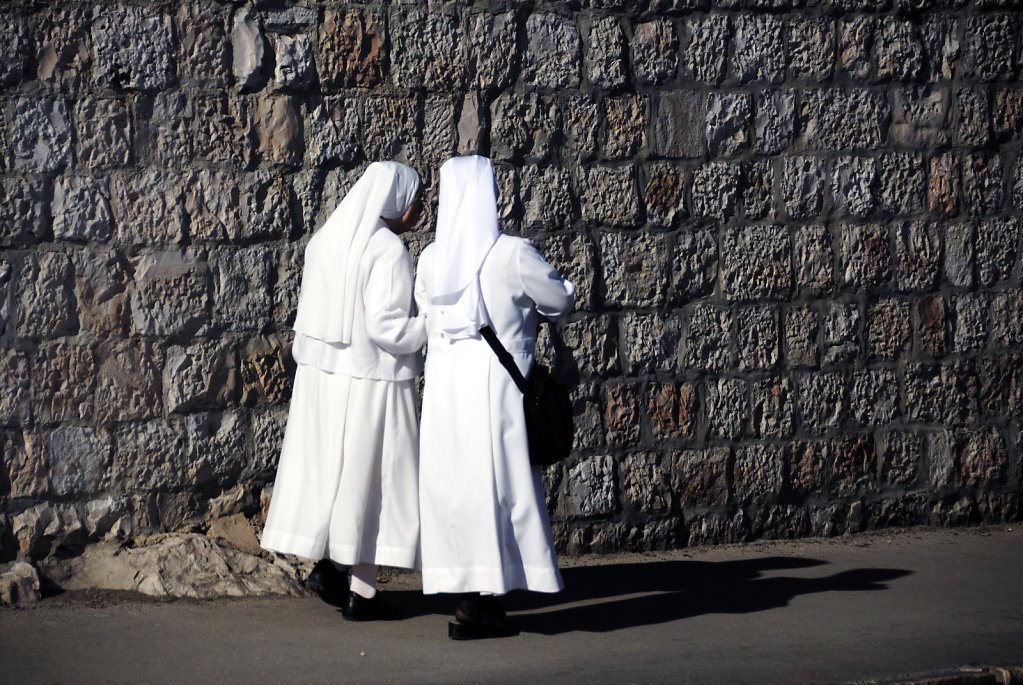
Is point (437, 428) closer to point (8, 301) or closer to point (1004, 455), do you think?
point (8, 301)

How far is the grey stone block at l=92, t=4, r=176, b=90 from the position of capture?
5.73m

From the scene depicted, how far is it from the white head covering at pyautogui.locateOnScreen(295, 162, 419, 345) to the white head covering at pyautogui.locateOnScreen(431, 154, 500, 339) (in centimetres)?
41

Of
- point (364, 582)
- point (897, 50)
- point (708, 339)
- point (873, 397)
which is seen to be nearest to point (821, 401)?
point (873, 397)

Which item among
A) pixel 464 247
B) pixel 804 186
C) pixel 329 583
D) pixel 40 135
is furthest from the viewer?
pixel 804 186

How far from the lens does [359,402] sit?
502 cm

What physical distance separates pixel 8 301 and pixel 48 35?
1210 mm

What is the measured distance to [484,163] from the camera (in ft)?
15.5

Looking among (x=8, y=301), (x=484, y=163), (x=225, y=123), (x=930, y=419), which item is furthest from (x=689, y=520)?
(x=8, y=301)

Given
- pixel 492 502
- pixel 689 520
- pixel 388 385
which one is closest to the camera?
pixel 492 502

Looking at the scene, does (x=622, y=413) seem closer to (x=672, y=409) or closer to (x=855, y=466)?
(x=672, y=409)

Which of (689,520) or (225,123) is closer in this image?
(225,123)

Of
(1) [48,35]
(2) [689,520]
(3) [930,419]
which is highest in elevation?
(1) [48,35]

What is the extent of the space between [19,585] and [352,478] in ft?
5.30

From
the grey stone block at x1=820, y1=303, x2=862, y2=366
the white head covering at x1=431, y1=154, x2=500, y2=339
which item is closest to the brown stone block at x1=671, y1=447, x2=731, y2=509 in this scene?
the grey stone block at x1=820, y1=303, x2=862, y2=366
